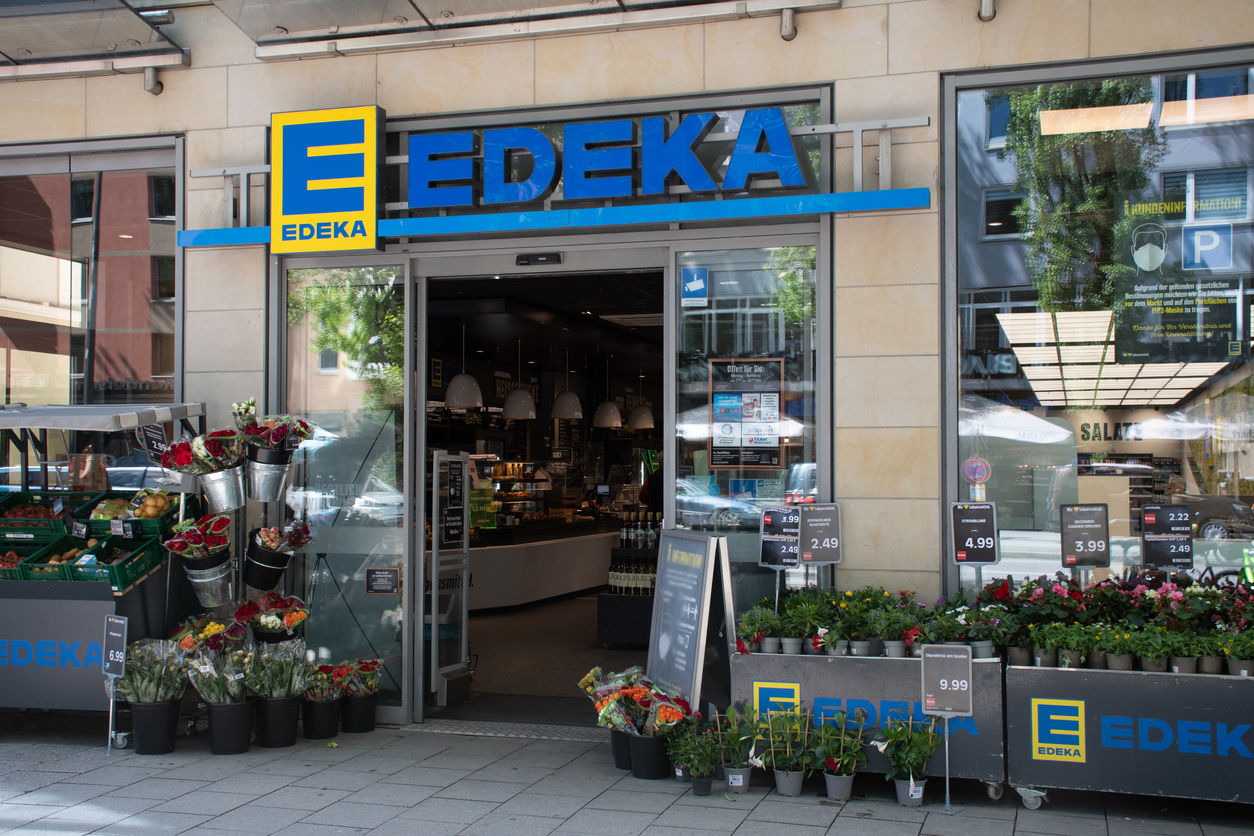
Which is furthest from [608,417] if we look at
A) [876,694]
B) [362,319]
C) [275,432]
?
[876,694]

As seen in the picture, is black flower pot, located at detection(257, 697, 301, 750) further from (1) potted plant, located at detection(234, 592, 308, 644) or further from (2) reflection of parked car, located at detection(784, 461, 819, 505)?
(2) reflection of parked car, located at detection(784, 461, 819, 505)

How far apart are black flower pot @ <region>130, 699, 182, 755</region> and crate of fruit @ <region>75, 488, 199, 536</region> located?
1.04m

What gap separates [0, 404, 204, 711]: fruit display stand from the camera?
19.3ft

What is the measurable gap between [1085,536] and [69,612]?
5746mm

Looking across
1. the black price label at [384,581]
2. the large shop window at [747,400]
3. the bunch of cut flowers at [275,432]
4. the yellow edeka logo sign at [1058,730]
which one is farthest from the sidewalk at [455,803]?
the bunch of cut flowers at [275,432]

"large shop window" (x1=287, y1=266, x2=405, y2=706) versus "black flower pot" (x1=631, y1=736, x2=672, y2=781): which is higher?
"large shop window" (x1=287, y1=266, x2=405, y2=706)

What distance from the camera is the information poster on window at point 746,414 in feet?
20.0

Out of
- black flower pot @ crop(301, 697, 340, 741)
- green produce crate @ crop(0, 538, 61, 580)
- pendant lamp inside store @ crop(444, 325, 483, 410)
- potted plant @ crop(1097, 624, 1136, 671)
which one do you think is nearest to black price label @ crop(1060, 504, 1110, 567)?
potted plant @ crop(1097, 624, 1136, 671)

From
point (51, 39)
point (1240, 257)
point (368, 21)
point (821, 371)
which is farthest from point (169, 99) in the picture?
point (1240, 257)

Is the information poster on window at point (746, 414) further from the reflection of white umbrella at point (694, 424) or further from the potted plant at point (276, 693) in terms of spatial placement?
the potted plant at point (276, 693)

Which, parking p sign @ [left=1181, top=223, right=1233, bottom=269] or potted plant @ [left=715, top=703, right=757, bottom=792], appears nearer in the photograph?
potted plant @ [left=715, top=703, right=757, bottom=792]

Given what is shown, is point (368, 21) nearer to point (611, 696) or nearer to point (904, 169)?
point (904, 169)

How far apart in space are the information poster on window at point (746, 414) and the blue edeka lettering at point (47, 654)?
3772mm

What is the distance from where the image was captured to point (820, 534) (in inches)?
225
